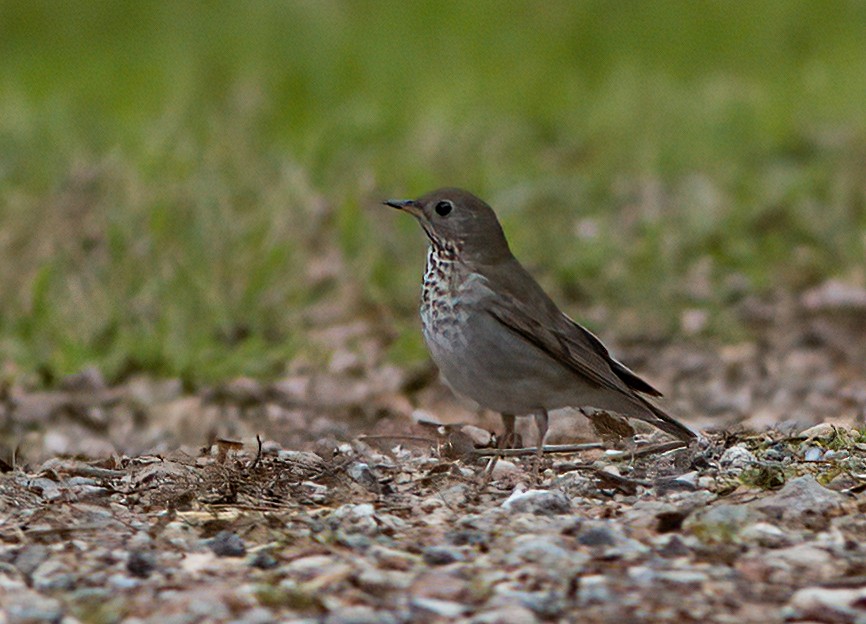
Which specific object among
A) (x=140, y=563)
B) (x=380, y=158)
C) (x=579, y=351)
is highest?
(x=380, y=158)

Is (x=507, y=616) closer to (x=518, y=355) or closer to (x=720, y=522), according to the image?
(x=720, y=522)

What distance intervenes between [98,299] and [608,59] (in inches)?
231

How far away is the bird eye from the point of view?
626 centimetres

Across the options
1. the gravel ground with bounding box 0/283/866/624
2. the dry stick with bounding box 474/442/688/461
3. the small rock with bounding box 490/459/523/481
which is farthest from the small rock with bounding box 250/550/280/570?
the dry stick with bounding box 474/442/688/461

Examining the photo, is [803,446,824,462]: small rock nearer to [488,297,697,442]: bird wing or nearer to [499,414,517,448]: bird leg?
[488,297,697,442]: bird wing

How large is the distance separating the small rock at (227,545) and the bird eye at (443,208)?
1959mm

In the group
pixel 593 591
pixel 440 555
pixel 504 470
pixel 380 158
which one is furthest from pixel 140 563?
pixel 380 158

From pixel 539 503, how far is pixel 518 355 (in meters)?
0.97

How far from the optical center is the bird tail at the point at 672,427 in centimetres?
563

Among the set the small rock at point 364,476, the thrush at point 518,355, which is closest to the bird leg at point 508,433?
the thrush at point 518,355

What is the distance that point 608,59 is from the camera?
511 inches

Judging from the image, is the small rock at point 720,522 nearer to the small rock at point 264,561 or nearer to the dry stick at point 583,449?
the dry stick at point 583,449

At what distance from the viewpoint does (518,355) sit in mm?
5812

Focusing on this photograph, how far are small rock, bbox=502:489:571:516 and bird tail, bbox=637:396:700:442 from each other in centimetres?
79
